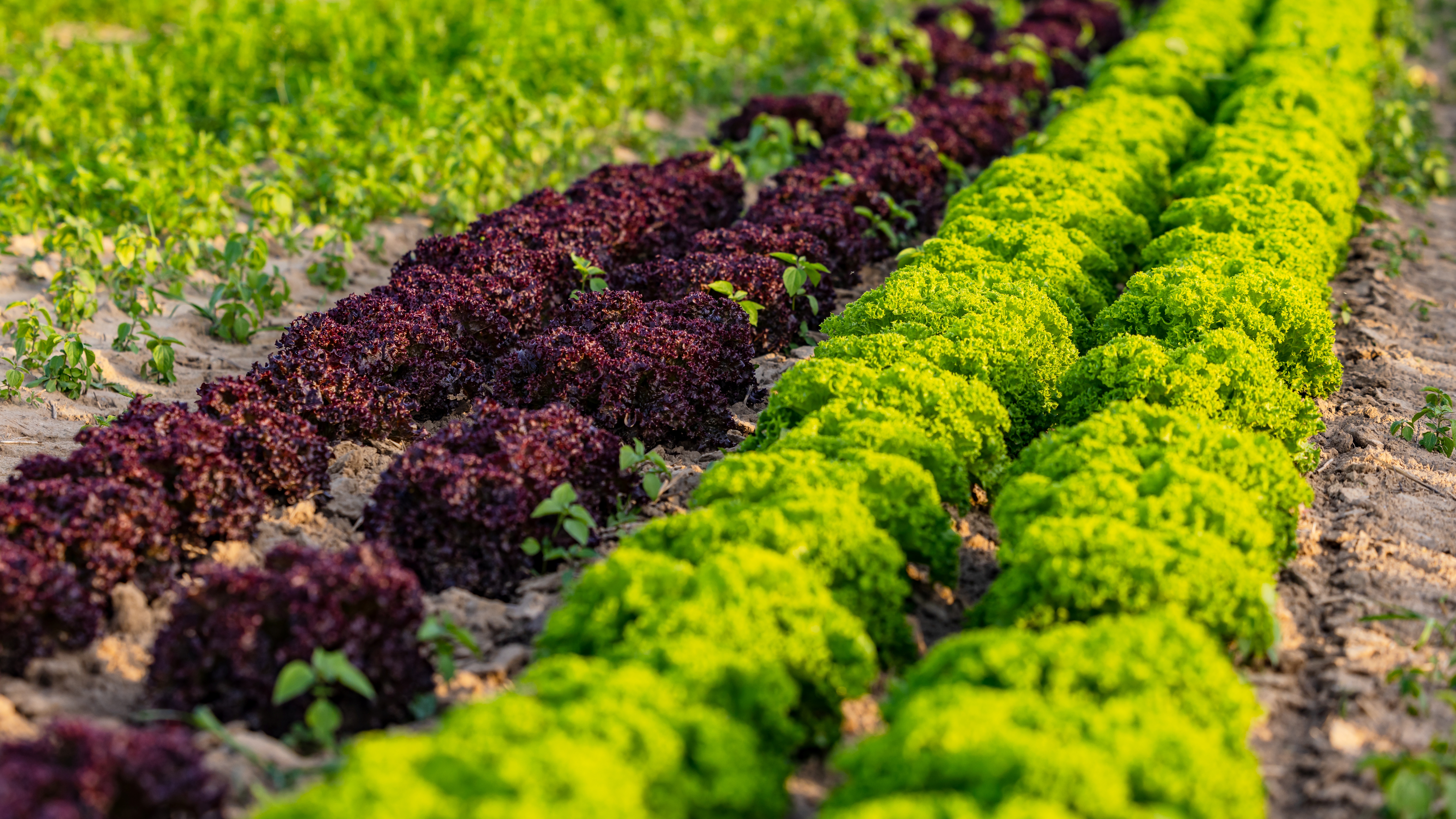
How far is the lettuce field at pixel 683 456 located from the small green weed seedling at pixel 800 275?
0.04 meters

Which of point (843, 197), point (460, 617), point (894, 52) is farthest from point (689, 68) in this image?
point (460, 617)

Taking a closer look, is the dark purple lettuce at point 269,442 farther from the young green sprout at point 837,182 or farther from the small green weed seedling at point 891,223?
the young green sprout at point 837,182

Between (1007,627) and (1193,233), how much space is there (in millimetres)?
4229

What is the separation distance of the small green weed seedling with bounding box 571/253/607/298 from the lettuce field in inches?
2.9

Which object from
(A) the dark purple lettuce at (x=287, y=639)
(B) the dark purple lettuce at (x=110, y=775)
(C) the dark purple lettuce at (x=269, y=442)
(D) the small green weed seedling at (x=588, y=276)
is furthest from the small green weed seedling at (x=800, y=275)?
(B) the dark purple lettuce at (x=110, y=775)

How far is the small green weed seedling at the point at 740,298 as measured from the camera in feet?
21.8

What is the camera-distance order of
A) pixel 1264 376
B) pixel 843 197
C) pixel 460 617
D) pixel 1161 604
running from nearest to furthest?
pixel 1161 604 → pixel 460 617 → pixel 1264 376 → pixel 843 197

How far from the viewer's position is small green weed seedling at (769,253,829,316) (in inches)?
278

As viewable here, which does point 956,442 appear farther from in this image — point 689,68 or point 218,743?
point 689,68

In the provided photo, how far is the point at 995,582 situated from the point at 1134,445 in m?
0.92

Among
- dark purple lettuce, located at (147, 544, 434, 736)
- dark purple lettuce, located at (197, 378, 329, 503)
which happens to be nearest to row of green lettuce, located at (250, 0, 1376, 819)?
dark purple lettuce, located at (147, 544, 434, 736)

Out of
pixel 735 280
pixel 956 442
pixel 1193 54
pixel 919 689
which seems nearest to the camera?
pixel 919 689

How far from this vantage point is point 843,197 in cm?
861

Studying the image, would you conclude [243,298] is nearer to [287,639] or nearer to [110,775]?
[287,639]
